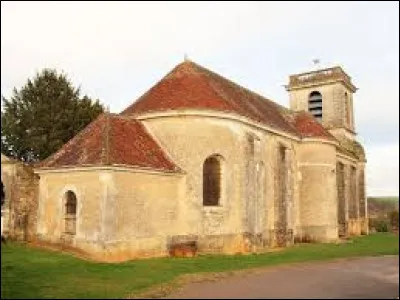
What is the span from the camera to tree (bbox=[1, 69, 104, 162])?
32.9m

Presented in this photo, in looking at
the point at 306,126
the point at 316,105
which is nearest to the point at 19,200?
the point at 306,126

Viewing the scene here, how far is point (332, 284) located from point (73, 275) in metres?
7.53

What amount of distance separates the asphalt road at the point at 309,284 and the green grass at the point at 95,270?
1416mm

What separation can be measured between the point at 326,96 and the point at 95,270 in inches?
1134

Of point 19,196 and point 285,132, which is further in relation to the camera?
point 285,132

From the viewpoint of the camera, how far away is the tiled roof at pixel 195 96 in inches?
901

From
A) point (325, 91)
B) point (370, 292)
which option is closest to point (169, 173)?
point (370, 292)

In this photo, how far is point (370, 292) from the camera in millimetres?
12398

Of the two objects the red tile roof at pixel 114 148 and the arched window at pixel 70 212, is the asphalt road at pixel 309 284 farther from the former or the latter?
the arched window at pixel 70 212

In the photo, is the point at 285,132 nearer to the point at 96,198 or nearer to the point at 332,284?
the point at 96,198

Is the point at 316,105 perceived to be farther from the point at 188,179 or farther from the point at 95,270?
the point at 95,270

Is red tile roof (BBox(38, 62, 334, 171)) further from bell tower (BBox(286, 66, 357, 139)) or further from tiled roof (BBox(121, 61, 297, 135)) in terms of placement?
bell tower (BBox(286, 66, 357, 139))

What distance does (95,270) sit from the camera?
15570 millimetres

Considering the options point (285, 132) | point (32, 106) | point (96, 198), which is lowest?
point (96, 198)
